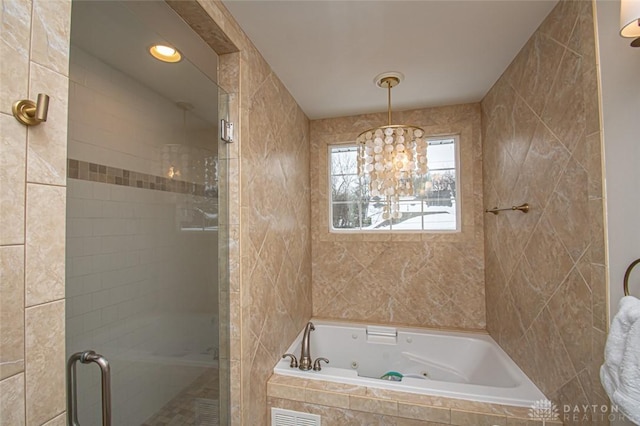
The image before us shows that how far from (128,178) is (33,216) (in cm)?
49

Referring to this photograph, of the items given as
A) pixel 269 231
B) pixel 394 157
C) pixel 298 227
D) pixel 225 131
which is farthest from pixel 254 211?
pixel 394 157

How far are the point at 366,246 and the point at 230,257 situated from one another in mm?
1482

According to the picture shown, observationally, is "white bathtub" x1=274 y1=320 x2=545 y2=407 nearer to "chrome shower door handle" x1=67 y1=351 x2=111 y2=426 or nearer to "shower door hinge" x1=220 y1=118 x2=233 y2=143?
"chrome shower door handle" x1=67 y1=351 x2=111 y2=426

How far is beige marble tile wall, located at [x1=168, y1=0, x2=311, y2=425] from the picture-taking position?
1.30 meters

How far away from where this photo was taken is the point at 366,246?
8.21ft

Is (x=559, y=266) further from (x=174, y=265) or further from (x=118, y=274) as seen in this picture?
(x=118, y=274)

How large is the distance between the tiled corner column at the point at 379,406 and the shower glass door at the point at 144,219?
0.44 meters

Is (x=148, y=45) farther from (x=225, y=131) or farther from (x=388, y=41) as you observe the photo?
(x=388, y=41)

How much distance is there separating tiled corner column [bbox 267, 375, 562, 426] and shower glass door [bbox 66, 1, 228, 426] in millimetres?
440

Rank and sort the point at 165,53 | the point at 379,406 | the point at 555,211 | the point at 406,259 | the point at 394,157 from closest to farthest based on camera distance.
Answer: the point at 165,53 < the point at 555,211 < the point at 379,406 < the point at 394,157 < the point at 406,259

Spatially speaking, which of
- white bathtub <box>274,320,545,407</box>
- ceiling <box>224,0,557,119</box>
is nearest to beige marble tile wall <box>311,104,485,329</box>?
white bathtub <box>274,320,545,407</box>

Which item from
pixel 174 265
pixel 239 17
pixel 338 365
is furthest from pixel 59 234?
pixel 338 365

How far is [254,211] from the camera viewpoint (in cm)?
146

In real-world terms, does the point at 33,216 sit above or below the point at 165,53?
below
